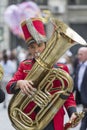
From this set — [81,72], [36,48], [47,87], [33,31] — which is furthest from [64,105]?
[81,72]

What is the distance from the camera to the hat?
5820mm

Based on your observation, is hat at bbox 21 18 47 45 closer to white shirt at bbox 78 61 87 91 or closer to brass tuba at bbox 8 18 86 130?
brass tuba at bbox 8 18 86 130

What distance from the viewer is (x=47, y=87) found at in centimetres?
560

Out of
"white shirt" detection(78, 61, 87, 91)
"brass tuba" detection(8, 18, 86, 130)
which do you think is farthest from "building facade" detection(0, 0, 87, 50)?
"brass tuba" detection(8, 18, 86, 130)

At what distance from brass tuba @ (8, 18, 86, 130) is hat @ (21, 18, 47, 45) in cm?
24

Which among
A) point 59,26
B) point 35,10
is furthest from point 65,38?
point 35,10

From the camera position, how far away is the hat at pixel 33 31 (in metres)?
5.82

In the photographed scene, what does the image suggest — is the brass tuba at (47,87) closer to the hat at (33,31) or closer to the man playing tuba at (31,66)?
the man playing tuba at (31,66)

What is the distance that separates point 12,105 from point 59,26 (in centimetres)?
79

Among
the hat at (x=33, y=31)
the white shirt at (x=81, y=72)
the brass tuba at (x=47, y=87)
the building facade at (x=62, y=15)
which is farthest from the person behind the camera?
the building facade at (x=62, y=15)

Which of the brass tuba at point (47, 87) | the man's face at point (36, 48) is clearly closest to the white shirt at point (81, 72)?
the man's face at point (36, 48)

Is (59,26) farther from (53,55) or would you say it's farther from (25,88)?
(25,88)

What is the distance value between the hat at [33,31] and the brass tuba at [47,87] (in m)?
0.24

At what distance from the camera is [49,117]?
5590mm
